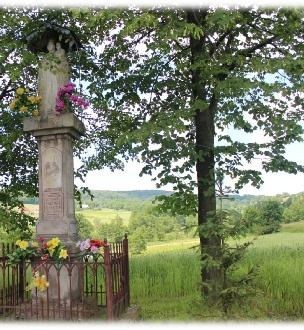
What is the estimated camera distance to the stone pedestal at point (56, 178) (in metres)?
7.00

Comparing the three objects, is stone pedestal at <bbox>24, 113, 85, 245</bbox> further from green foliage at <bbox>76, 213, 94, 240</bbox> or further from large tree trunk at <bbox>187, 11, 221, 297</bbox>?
large tree trunk at <bbox>187, 11, 221, 297</bbox>

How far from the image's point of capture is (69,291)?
6.78 meters

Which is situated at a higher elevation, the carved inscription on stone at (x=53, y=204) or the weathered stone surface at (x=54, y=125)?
the weathered stone surface at (x=54, y=125)

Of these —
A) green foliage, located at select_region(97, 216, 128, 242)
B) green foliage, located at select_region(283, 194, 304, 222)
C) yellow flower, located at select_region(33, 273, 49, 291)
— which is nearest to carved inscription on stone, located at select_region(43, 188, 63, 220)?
yellow flower, located at select_region(33, 273, 49, 291)

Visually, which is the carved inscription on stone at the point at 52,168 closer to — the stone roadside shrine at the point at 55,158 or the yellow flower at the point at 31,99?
the stone roadside shrine at the point at 55,158

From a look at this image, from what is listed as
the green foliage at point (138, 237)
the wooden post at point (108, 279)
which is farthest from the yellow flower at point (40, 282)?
the green foliage at point (138, 237)

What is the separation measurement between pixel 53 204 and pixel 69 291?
5.04 ft

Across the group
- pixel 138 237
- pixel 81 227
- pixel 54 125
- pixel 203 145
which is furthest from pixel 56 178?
pixel 138 237

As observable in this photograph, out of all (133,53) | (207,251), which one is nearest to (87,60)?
(133,53)

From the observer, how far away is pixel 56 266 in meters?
6.42

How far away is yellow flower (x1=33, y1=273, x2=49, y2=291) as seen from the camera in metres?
6.30

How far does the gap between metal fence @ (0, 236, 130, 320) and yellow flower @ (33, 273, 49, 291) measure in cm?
14

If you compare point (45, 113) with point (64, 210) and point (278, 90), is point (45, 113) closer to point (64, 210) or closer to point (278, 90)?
point (64, 210)

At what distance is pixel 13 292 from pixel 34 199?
5.04 metres
